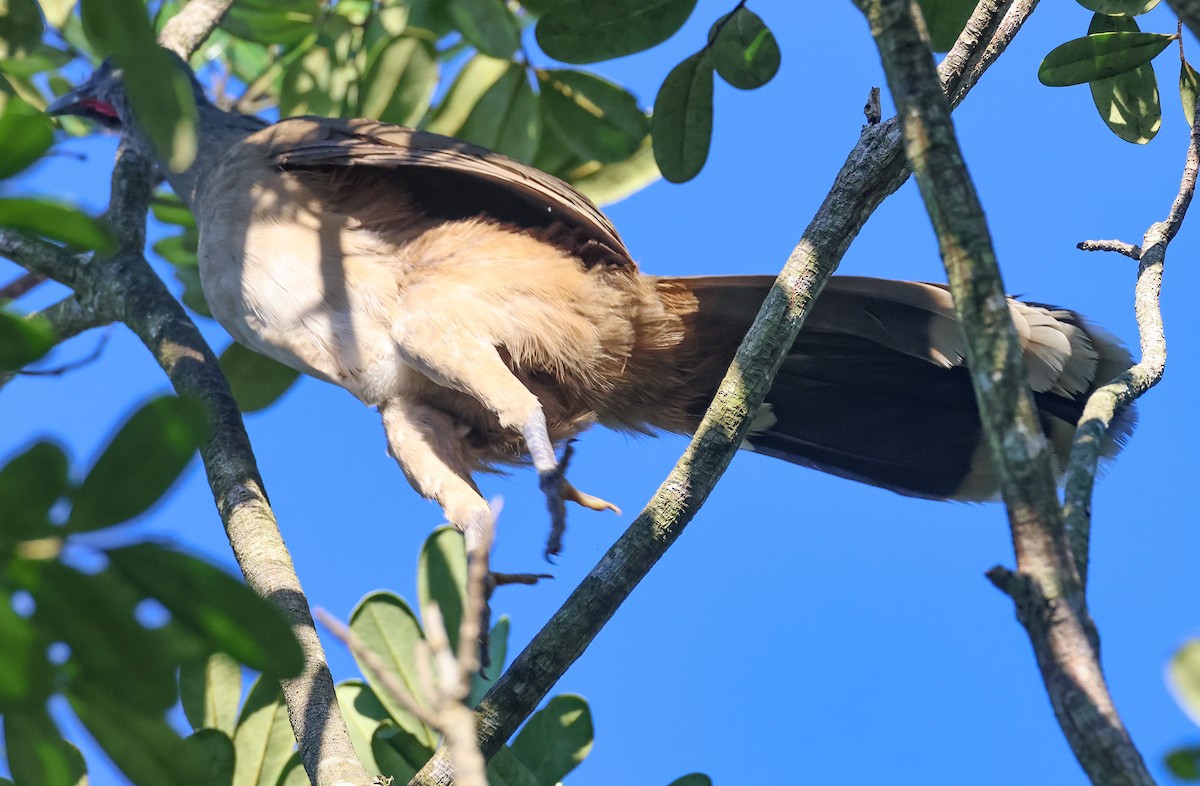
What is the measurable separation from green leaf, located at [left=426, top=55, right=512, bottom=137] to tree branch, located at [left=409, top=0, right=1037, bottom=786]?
1.54 meters

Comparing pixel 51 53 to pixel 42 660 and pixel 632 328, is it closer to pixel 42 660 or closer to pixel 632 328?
pixel 632 328

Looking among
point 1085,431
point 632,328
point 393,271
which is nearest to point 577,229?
point 632,328

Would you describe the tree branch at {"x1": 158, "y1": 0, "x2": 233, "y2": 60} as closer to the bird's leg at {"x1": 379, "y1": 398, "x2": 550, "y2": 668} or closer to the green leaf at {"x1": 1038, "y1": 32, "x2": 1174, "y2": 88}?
the bird's leg at {"x1": 379, "y1": 398, "x2": 550, "y2": 668}

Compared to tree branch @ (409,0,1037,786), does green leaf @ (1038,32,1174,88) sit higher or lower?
higher

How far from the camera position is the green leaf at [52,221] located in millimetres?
1479

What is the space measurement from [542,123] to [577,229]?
0.41 m

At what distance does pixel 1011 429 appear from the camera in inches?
55.9

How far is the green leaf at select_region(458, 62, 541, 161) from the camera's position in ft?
11.7

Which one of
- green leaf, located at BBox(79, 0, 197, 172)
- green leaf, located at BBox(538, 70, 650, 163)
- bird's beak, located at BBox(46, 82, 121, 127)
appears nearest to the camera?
green leaf, located at BBox(79, 0, 197, 172)

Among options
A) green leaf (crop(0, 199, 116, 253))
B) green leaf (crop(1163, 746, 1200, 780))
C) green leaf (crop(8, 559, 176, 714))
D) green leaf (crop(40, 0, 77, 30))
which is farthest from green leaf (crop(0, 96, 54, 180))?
green leaf (crop(40, 0, 77, 30))

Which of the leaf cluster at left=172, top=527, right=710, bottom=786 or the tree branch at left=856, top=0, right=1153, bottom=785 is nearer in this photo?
the tree branch at left=856, top=0, right=1153, bottom=785

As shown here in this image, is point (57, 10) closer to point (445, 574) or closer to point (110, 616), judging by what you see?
point (445, 574)

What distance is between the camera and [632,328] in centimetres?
349

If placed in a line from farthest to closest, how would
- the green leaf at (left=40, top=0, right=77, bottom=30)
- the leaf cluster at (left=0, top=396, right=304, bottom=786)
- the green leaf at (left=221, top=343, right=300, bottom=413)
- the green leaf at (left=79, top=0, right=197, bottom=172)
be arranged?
the green leaf at (left=221, top=343, right=300, bottom=413)
the green leaf at (left=40, top=0, right=77, bottom=30)
the leaf cluster at (left=0, top=396, right=304, bottom=786)
the green leaf at (left=79, top=0, right=197, bottom=172)
